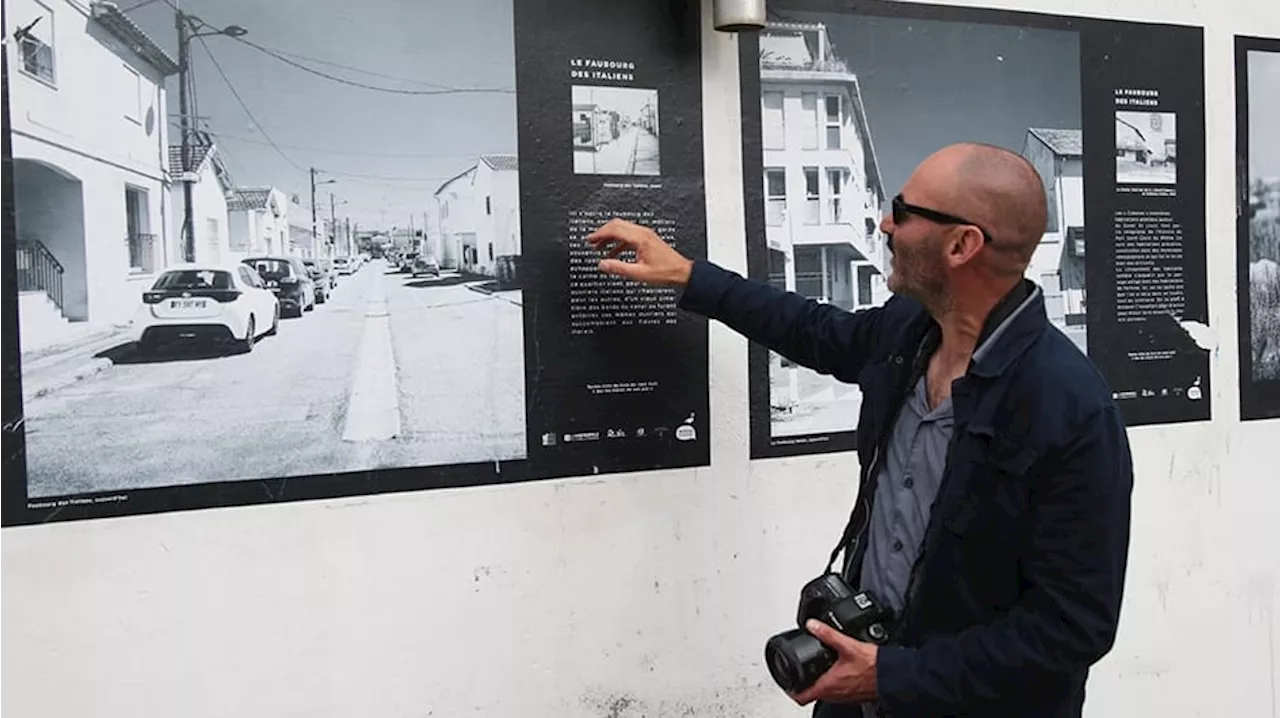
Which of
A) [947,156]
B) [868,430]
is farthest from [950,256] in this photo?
[868,430]

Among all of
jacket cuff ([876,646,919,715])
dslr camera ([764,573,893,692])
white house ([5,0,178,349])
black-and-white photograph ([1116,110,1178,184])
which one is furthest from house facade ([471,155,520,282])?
black-and-white photograph ([1116,110,1178,184])

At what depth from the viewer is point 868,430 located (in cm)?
177

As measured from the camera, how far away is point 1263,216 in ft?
9.23

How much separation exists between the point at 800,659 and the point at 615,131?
1.16m

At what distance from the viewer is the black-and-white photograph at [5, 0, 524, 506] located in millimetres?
1768

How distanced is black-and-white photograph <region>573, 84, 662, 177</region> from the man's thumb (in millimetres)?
237

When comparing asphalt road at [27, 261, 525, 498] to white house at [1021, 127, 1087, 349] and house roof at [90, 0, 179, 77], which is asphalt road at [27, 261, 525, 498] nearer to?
house roof at [90, 0, 179, 77]

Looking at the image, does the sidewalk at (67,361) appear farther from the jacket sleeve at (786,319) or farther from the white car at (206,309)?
the jacket sleeve at (786,319)

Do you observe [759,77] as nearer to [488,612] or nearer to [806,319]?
[806,319]

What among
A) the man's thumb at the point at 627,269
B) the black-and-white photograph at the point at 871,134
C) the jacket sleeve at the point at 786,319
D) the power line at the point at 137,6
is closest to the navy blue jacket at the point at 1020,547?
the jacket sleeve at the point at 786,319

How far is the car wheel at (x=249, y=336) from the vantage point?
1.92 m

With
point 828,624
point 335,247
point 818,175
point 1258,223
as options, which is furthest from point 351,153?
point 1258,223

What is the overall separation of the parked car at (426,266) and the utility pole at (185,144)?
42cm

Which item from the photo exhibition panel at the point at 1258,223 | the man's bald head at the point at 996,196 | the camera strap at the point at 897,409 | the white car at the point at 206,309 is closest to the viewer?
the man's bald head at the point at 996,196
